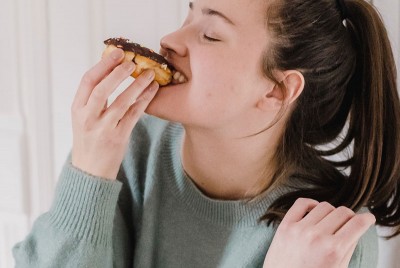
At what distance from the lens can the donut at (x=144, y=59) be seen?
97 centimetres

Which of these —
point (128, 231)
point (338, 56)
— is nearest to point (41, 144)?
point (128, 231)

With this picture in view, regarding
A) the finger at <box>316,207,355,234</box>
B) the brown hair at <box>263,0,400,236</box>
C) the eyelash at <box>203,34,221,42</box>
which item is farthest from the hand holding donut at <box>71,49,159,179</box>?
the finger at <box>316,207,355,234</box>

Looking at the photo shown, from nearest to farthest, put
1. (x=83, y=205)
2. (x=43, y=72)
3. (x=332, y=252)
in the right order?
(x=332, y=252)
(x=83, y=205)
(x=43, y=72)

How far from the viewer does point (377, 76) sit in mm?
1063

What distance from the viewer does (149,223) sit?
113cm

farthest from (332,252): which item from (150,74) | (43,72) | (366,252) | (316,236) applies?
(43,72)

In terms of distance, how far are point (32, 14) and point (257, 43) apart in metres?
0.66

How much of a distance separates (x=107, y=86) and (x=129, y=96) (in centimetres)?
4

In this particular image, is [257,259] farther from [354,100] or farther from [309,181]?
[354,100]

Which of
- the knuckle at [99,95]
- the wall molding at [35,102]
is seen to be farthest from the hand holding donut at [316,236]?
the wall molding at [35,102]

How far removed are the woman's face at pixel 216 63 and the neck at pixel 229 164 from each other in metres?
0.10

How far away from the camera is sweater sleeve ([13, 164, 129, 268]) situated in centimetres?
101

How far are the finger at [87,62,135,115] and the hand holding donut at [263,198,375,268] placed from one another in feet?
Result: 1.13

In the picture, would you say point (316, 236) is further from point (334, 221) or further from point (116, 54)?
point (116, 54)
